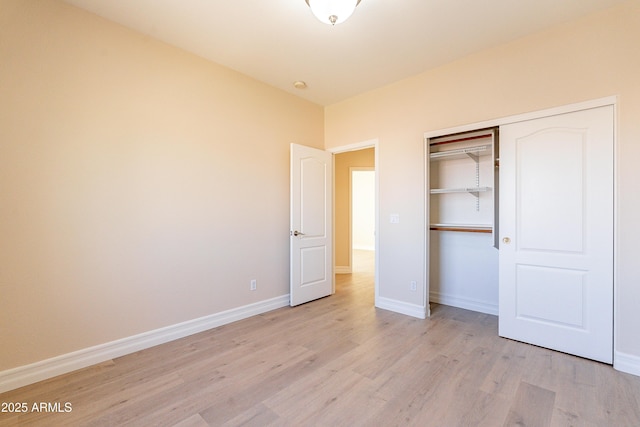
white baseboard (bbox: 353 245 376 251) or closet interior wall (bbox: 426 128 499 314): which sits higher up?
closet interior wall (bbox: 426 128 499 314)

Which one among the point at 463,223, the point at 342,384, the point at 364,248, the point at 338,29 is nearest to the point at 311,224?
the point at 463,223

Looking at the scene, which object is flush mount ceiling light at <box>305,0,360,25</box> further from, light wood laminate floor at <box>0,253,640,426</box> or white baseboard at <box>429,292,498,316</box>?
white baseboard at <box>429,292,498,316</box>

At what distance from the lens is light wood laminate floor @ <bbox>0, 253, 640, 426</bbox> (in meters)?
1.71

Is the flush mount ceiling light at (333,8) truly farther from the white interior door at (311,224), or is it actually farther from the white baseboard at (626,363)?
the white baseboard at (626,363)

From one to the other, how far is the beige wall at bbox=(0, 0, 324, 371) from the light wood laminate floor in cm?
45

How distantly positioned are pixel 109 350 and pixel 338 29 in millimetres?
3408

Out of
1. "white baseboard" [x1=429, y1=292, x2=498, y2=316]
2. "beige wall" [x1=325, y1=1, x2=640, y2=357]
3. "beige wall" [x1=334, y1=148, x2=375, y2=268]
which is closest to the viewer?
"beige wall" [x1=325, y1=1, x2=640, y2=357]

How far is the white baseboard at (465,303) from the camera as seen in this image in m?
3.43

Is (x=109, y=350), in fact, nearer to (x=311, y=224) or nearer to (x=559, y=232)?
(x=311, y=224)

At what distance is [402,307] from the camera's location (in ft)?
11.5

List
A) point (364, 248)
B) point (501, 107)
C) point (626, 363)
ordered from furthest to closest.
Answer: point (364, 248)
point (501, 107)
point (626, 363)

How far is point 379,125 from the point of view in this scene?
3695 millimetres

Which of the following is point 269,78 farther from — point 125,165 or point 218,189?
point 125,165

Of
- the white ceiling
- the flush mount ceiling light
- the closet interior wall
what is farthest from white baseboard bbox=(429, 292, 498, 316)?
the flush mount ceiling light
